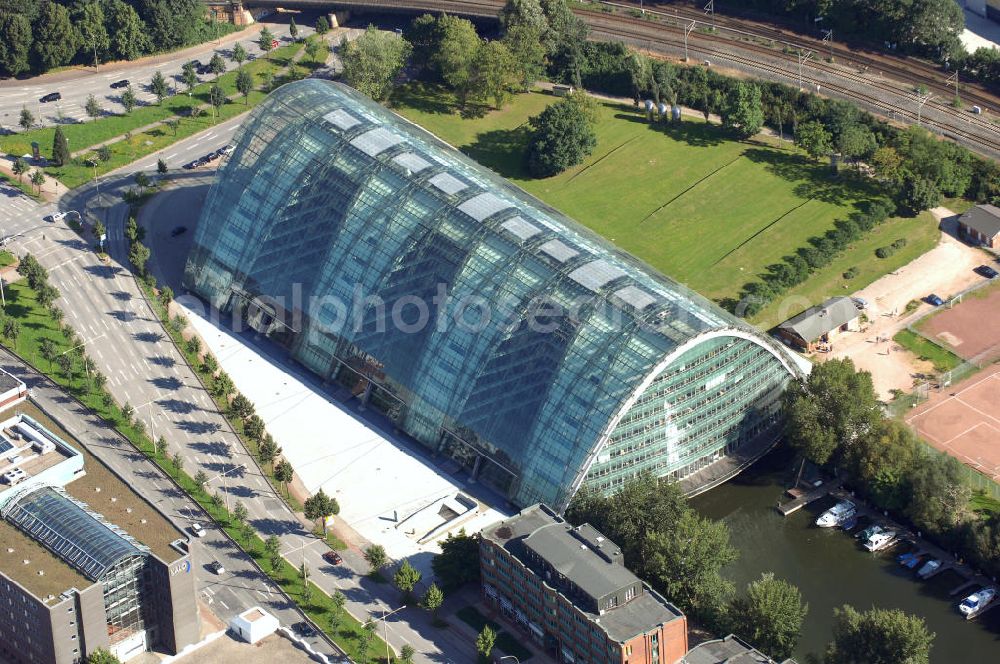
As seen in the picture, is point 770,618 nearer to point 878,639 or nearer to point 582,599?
point 878,639

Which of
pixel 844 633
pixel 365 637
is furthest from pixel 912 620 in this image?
pixel 365 637

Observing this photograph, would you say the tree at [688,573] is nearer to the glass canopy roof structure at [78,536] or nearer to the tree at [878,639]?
the tree at [878,639]

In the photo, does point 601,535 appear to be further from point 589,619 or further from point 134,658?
point 134,658

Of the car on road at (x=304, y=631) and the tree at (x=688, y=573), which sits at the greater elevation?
the tree at (x=688, y=573)

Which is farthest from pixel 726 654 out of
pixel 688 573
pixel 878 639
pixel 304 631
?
pixel 304 631

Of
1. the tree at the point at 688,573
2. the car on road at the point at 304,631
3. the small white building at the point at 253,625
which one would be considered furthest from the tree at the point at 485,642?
the small white building at the point at 253,625

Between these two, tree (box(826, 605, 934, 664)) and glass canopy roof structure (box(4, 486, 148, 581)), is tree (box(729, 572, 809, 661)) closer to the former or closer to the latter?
tree (box(826, 605, 934, 664))

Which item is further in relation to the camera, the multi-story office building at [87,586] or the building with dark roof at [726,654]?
the multi-story office building at [87,586]
